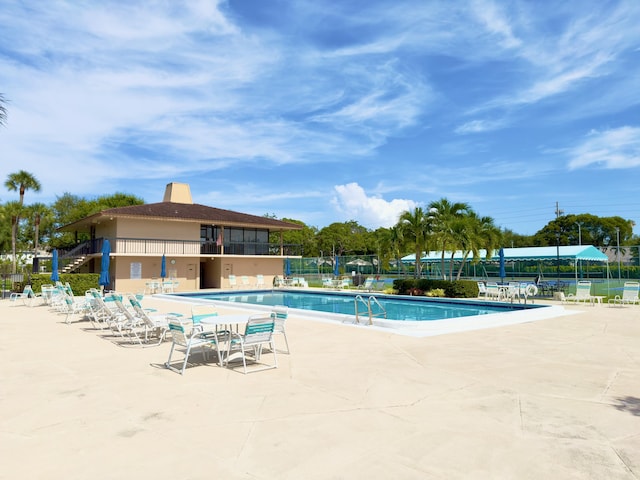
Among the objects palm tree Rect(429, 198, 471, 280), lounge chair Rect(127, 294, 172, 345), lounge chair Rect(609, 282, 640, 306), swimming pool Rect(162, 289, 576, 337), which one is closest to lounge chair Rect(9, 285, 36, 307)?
swimming pool Rect(162, 289, 576, 337)

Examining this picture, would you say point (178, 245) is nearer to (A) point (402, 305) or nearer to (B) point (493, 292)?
(A) point (402, 305)

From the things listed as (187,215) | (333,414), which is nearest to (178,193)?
(187,215)

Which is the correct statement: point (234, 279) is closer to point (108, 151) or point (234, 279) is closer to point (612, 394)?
point (108, 151)

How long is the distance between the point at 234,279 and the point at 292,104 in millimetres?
11576

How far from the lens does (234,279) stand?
2944 centimetres

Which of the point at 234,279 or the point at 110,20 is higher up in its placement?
the point at 110,20

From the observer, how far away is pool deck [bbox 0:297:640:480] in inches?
139

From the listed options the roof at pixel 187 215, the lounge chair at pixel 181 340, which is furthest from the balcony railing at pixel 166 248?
the lounge chair at pixel 181 340

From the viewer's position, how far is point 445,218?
22328mm

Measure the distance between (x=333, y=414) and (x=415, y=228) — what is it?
60.6ft

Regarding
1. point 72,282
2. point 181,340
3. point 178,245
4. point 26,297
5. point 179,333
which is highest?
point 178,245

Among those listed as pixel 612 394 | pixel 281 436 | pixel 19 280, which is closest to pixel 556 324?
pixel 612 394

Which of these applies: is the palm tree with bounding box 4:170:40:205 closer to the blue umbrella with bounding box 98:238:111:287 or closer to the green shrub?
the blue umbrella with bounding box 98:238:111:287

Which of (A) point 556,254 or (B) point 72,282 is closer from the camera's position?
(B) point 72,282
